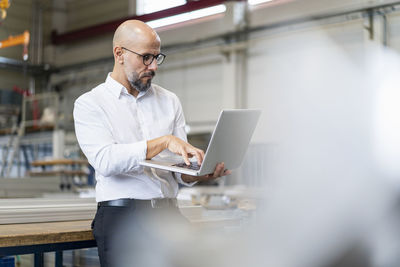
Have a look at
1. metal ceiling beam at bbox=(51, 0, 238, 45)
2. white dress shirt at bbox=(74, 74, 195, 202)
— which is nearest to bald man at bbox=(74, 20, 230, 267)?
white dress shirt at bbox=(74, 74, 195, 202)

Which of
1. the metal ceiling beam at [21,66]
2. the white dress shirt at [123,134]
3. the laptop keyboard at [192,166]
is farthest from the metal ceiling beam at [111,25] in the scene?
the laptop keyboard at [192,166]

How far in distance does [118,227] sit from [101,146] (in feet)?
0.77

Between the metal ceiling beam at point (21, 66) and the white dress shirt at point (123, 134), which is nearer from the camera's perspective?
the white dress shirt at point (123, 134)

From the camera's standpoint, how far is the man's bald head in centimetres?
164

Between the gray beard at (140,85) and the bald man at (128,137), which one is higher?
the gray beard at (140,85)

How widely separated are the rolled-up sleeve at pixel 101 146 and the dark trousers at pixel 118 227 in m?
0.12

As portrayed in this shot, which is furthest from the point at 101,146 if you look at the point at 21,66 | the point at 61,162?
the point at 21,66

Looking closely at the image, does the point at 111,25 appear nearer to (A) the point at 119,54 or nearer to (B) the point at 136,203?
(A) the point at 119,54

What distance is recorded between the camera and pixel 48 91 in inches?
444

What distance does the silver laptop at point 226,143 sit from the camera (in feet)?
4.69

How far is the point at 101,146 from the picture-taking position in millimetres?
1574

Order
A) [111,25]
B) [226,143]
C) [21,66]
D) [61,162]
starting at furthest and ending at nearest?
[21,66] → [111,25] → [61,162] → [226,143]

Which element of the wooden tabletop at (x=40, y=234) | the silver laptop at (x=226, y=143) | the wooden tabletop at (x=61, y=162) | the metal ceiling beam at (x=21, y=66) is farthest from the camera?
the metal ceiling beam at (x=21, y=66)

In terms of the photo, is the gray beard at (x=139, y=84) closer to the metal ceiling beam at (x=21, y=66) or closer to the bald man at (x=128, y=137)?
the bald man at (x=128, y=137)
